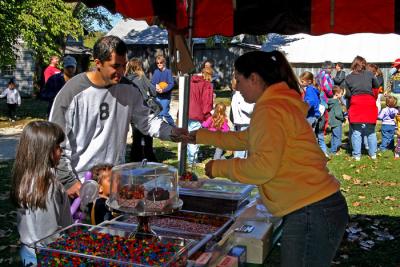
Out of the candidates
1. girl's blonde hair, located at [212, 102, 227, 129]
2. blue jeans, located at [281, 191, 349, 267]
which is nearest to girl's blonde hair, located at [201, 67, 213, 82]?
girl's blonde hair, located at [212, 102, 227, 129]

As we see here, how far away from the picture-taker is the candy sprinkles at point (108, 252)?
6.84 ft

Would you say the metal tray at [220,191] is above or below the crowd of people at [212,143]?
below

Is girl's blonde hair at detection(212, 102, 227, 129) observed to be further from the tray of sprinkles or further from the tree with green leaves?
the tree with green leaves

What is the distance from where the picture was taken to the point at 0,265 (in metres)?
4.86

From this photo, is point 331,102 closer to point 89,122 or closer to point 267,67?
point 89,122

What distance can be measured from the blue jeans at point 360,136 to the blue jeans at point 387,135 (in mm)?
782

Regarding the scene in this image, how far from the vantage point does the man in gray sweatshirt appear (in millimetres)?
3134

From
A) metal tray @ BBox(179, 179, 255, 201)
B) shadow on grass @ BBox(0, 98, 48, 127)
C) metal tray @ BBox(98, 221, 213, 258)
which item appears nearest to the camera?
metal tray @ BBox(98, 221, 213, 258)

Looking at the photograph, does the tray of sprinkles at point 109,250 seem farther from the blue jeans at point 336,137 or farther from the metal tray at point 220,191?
the blue jeans at point 336,137

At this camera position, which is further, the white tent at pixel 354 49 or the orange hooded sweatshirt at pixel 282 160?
the white tent at pixel 354 49

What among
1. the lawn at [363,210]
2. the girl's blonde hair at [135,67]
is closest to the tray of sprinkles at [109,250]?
the lawn at [363,210]

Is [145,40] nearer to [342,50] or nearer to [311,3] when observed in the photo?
[342,50]

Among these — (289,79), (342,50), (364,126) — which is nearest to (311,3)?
(289,79)

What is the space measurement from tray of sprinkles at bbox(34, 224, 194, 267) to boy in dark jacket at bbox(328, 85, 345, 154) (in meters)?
8.94
